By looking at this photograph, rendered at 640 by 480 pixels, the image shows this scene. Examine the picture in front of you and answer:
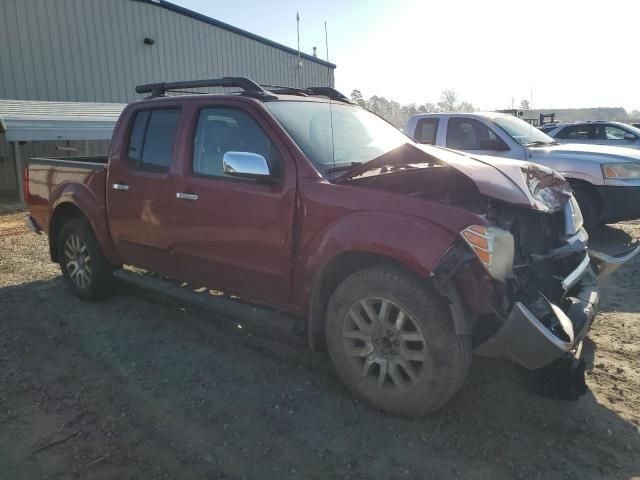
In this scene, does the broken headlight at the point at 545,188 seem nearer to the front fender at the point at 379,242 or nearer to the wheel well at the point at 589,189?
the front fender at the point at 379,242

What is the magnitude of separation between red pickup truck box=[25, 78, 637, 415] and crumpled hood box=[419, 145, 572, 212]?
16 millimetres

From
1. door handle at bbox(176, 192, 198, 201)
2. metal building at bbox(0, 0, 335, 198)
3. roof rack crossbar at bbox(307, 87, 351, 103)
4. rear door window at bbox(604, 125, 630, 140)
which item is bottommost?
door handle at bbox(176, 192, 198, 201)

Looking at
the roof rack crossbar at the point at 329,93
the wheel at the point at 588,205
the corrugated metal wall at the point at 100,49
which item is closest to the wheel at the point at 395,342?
the roof rack crossbar at the point at 329,93

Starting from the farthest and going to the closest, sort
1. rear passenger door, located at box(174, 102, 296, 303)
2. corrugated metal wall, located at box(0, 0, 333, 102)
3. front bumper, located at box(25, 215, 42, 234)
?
corrugated metal wall, located at box(0, 0, 333, 102) → front bumper, located at box(25, 215, 42, 234) → rear passenger door, located at box(174, 102, 296, 303)

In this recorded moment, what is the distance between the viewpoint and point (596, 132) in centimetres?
1293

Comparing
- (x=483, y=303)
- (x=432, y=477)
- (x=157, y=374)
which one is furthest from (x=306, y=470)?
(x=157, y=374)

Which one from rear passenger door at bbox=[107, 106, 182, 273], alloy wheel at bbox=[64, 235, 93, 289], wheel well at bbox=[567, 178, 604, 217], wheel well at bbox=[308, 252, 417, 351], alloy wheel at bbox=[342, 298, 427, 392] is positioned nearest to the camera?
alloy wheel at bbox=[342, 298, 427, 392]

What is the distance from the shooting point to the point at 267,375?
3.59 meters

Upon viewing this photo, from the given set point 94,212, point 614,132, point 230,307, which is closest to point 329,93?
point 230,307

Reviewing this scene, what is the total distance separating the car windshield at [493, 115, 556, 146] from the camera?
303 inches

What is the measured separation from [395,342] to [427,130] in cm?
632

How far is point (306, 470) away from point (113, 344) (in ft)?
7.58

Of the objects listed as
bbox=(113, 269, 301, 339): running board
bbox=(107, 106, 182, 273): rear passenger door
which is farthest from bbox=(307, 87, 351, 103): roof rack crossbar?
bbox=(113, 269, 301, 339): running board

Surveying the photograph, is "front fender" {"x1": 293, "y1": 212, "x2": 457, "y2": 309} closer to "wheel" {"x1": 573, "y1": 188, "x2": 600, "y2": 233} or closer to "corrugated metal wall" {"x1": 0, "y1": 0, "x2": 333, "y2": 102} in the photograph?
"wheel" {"x1": 573, "y1": 188, "x2": 600, "y2": 233}
